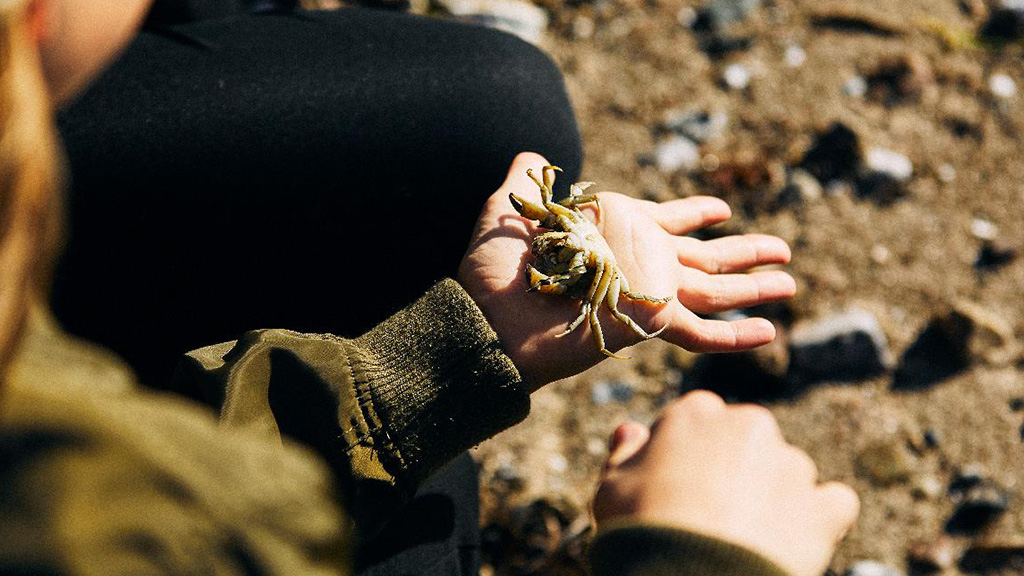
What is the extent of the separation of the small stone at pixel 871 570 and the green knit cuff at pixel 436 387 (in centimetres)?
164

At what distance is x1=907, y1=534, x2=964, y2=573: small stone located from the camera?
277 cm

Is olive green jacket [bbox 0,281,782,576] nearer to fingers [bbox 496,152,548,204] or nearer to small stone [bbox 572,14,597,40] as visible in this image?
fingers [bbox 496,152,548,204]

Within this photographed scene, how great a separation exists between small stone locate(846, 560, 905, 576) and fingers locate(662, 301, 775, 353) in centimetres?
114

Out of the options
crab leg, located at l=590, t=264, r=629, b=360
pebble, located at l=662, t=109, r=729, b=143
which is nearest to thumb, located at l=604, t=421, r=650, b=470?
crab leg, located at l=590, t=264, r=629, b=360

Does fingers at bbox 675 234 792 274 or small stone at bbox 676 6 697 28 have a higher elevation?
small stone at bbox 676 6 697 28

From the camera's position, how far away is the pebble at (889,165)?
343cm

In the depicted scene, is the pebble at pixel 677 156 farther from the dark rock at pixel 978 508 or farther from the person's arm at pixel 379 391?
the person's arm at pixel 379 391

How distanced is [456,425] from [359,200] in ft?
2.08

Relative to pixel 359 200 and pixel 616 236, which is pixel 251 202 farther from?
pixel 616 236

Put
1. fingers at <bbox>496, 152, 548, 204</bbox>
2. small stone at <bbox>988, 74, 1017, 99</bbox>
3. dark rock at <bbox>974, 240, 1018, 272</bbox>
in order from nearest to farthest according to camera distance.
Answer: fingers at <bbox>496, 152, 548, 204</bbox> < dark rock at <bbox>974, 240, 1018, 272</bbox> < small stone at <bbox>988, 74, 1017, 99</bbox>

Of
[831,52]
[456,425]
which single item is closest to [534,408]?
[456,425]

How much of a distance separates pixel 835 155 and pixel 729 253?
59.8 inches

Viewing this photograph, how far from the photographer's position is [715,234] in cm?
330

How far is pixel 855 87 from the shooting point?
3.67 meters
